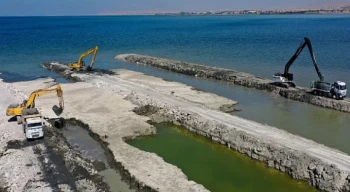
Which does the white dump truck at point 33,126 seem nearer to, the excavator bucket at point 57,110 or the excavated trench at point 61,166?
the excavated trench at point 61,166

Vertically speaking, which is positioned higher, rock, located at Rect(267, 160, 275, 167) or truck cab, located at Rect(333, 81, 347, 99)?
truck cab, located at Rect(333, 81, 347, 99)

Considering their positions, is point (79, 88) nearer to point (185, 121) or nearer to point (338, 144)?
point (185, 121)

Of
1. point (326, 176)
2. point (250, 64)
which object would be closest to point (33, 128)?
point (326, 176)

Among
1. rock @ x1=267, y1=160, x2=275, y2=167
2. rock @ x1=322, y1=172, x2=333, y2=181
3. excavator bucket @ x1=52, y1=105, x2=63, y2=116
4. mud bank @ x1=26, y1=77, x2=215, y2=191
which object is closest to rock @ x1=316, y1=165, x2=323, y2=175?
rock @ x1=322, y1=172, x2=333, y2=181

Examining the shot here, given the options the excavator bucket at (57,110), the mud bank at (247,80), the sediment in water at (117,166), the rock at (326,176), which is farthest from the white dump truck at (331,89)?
the excavator bucket at (57,110)

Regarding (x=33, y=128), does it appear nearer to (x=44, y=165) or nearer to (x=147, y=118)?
(x=44, y=165)

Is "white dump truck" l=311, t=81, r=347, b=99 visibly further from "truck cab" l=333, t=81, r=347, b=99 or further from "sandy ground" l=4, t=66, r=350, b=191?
"sandy ground" l=4, t=66, r=350, b=191
